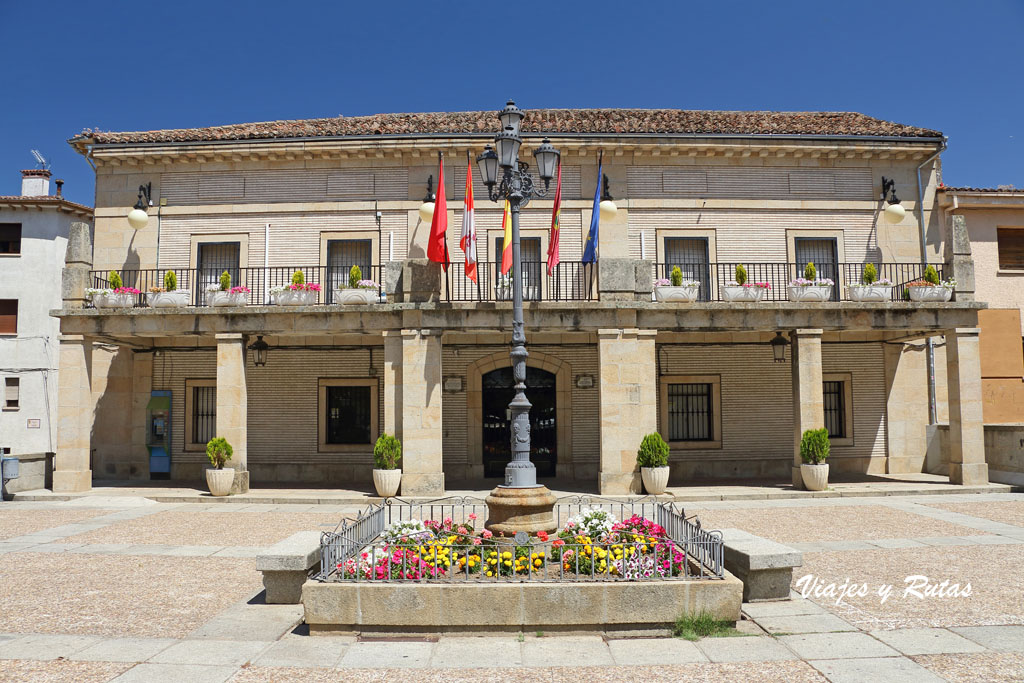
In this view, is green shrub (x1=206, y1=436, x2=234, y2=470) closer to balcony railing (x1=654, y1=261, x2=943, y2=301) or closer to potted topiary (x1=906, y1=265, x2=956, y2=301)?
balcony railing (x1=654, y1=261, x2=943, y2=301)

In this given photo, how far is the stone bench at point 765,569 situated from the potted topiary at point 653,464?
27.4 ft

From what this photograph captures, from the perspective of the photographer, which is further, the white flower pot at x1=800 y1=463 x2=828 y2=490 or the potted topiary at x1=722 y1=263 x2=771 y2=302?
the potted topiary at x1=722 y1=263 x2=771 y2=302

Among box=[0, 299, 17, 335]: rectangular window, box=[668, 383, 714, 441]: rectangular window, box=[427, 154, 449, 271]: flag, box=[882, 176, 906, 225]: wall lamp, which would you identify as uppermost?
box=[882, 176, 906, 225]: wall lamp

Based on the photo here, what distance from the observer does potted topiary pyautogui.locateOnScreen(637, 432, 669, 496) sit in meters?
15.9

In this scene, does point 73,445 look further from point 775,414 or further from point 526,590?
point 775,414

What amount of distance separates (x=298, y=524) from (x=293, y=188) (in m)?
9.92

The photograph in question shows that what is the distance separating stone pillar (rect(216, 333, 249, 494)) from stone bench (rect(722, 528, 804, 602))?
488 inches

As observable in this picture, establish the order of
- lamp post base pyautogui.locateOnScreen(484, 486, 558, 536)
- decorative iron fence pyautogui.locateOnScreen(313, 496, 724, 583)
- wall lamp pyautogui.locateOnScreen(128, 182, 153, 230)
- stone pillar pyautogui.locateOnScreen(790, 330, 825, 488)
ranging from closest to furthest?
1. decorative iron fence pyautogui.locateOnScreen(313, 496, 724, 583)
2. lamp post base pyautogui.locateOnScreen(484, 486, 558, 536)
3. stone pillar pyautogui.locateOnScreen(790, 330, 825, 488)
4. wall lamp pyautogui.locateOnScreen(128, 182, 153, 230)

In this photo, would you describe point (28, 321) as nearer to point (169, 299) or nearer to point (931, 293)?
point (169, 299)

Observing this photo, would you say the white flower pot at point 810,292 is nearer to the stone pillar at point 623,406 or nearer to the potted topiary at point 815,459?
Result: the potted topiary at point 815,459

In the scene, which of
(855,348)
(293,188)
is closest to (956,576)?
(855,348)

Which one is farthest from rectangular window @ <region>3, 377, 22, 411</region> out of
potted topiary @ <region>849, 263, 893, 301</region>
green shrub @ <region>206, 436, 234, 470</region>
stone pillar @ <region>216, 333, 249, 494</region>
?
potted topiary @ <region>849, 263, 893, 301</region>

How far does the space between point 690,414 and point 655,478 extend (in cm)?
453

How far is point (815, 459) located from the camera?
1645cm
